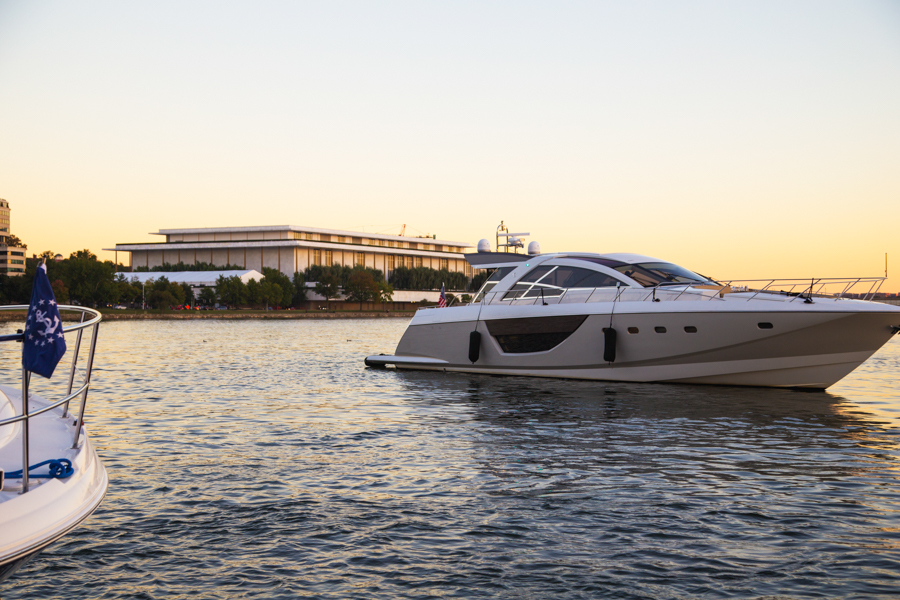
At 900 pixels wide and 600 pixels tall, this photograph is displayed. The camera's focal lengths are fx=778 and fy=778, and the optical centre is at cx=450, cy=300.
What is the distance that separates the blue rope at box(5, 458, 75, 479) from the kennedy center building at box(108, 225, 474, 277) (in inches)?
5805

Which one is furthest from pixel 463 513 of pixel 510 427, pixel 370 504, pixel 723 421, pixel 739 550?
pixel 723 421

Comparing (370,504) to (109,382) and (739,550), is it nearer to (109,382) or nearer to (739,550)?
(739,550)

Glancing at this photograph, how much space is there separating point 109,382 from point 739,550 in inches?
777

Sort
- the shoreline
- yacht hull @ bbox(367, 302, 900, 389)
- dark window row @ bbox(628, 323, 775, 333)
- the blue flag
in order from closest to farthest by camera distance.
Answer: the blue flag < yacht hull @ bbox(367, 302, 900, 389) < dark window row @ bbox(628, 323, 775, 333) < the shoreline

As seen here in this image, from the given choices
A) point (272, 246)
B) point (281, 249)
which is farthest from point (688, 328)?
point (272, 246)

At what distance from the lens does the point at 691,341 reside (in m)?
17.7

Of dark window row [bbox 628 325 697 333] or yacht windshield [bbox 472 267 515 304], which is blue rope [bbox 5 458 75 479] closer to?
dark window row [bbox 628 325 697 333]

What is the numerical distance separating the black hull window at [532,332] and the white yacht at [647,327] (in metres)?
0.03

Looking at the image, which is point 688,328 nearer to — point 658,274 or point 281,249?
point 658,274

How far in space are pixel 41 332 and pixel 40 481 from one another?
0.93 m

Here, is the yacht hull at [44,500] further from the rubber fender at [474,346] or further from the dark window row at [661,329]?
the rubber fender at [474,346]

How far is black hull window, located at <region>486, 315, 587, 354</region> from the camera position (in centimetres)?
1950

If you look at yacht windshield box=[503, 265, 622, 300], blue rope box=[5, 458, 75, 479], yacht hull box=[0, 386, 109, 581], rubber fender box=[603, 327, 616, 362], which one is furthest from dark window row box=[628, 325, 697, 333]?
blue rope box=[5, 458, 75, 479]

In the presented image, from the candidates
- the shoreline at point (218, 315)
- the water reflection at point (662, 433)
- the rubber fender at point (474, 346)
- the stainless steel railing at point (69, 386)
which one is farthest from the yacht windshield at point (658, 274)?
the shoreline at point (218, 315)
